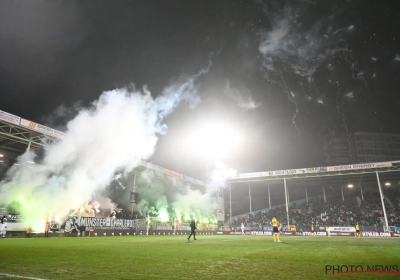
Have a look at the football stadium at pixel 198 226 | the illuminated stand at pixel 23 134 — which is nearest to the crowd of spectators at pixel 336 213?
the football stadium at pixel 198 226

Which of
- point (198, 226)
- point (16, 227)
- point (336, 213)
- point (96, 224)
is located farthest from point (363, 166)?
point (16, 227)

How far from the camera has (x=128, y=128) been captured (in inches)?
1054

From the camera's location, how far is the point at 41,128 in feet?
82.9

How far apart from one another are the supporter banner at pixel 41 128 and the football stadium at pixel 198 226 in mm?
94

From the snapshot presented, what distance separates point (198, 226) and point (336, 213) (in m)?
23.4

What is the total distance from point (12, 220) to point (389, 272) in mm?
26035

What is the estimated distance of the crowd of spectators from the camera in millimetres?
40594

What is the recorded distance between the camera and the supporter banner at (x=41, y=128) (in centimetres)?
2405

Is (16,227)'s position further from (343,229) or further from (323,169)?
(323,169)

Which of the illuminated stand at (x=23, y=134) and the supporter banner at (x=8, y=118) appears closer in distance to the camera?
the supporter banner at (x=8, y=118)

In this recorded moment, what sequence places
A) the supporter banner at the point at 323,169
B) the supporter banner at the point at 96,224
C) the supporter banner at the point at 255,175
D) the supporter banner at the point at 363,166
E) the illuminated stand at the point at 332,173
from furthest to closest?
the supporter banner at the point at 255,175
the supporter banner at the point at 323,169
the illuminated stand at the point at 332,173
the supporter banner at the point at 363,166
the supporter banner at the point at 96,224

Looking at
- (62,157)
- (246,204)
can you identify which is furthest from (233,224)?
(62,157)

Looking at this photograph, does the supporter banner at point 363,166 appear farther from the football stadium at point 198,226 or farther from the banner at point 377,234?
the banner at point 377,234

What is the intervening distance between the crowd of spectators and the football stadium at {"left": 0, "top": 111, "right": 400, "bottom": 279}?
18 centimetres
